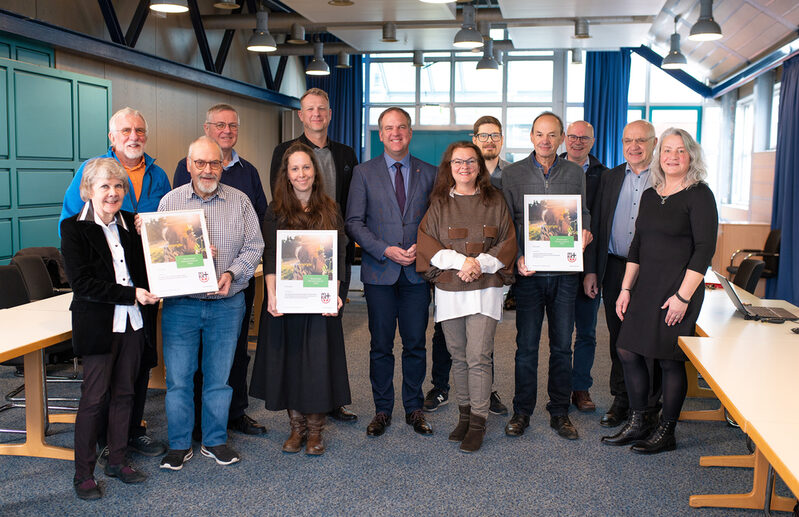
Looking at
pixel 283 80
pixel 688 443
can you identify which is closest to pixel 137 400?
pixel 688 443

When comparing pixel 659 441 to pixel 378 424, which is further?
pixel 378 424

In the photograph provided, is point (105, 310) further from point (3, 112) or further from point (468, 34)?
point (468, 34)

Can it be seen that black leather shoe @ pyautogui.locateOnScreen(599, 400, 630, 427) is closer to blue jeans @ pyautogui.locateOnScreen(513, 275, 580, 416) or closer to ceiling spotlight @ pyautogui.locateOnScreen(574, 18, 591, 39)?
blue jeans @ pyautogui.locateOnScreen(513, 275, 580, 416)

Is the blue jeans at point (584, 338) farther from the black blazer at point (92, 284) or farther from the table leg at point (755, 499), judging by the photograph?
the black blazer at point (92, 284)

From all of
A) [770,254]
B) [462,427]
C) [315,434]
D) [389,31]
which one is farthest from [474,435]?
[389,31]

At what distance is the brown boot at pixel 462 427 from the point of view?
380cm

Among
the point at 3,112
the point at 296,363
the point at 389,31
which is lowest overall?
the point at 296,363

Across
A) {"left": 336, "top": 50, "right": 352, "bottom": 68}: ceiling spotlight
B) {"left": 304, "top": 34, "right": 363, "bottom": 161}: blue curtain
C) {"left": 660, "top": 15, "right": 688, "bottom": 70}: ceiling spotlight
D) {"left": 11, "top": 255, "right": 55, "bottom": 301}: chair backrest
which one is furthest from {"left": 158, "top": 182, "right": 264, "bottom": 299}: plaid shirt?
{"left": 304, "top": 34, "right": 363, "bottom": 161}: blue curtain

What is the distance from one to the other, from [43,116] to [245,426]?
13.7 feet

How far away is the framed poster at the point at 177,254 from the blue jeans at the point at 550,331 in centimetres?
171

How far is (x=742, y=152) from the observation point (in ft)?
41.6

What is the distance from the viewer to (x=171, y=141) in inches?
383

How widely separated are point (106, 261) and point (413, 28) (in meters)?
8.29

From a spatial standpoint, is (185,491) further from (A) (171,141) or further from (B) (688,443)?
(A) (171,141)
